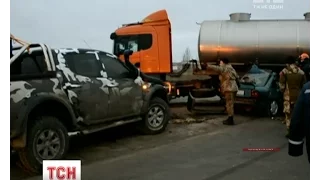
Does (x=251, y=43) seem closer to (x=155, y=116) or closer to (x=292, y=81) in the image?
(x=292, y=81)

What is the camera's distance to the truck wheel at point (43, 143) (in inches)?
177

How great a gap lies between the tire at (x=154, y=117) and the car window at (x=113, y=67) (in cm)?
80

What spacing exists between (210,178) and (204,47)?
6843 millimetres

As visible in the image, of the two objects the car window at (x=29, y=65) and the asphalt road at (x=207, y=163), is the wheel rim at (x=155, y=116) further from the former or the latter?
the car window at (x=29, y=65)

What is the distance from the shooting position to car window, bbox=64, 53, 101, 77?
5.30 metres

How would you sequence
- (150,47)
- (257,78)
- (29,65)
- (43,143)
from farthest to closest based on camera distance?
(150,47) → (257,78) → (43,143) → (29,65)

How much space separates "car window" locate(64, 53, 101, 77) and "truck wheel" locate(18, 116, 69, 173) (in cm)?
77

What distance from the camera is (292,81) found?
6711 mm

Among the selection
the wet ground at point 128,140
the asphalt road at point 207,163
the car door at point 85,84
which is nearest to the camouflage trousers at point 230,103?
the wet ground at point 128,140

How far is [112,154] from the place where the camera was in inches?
220

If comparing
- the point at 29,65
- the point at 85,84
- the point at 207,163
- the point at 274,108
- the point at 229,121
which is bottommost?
the point at 207,163

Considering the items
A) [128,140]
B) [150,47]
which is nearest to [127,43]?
[150,47]

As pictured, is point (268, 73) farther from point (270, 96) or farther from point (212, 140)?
point (212, 140)

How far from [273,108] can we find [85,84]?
16.0 feet
